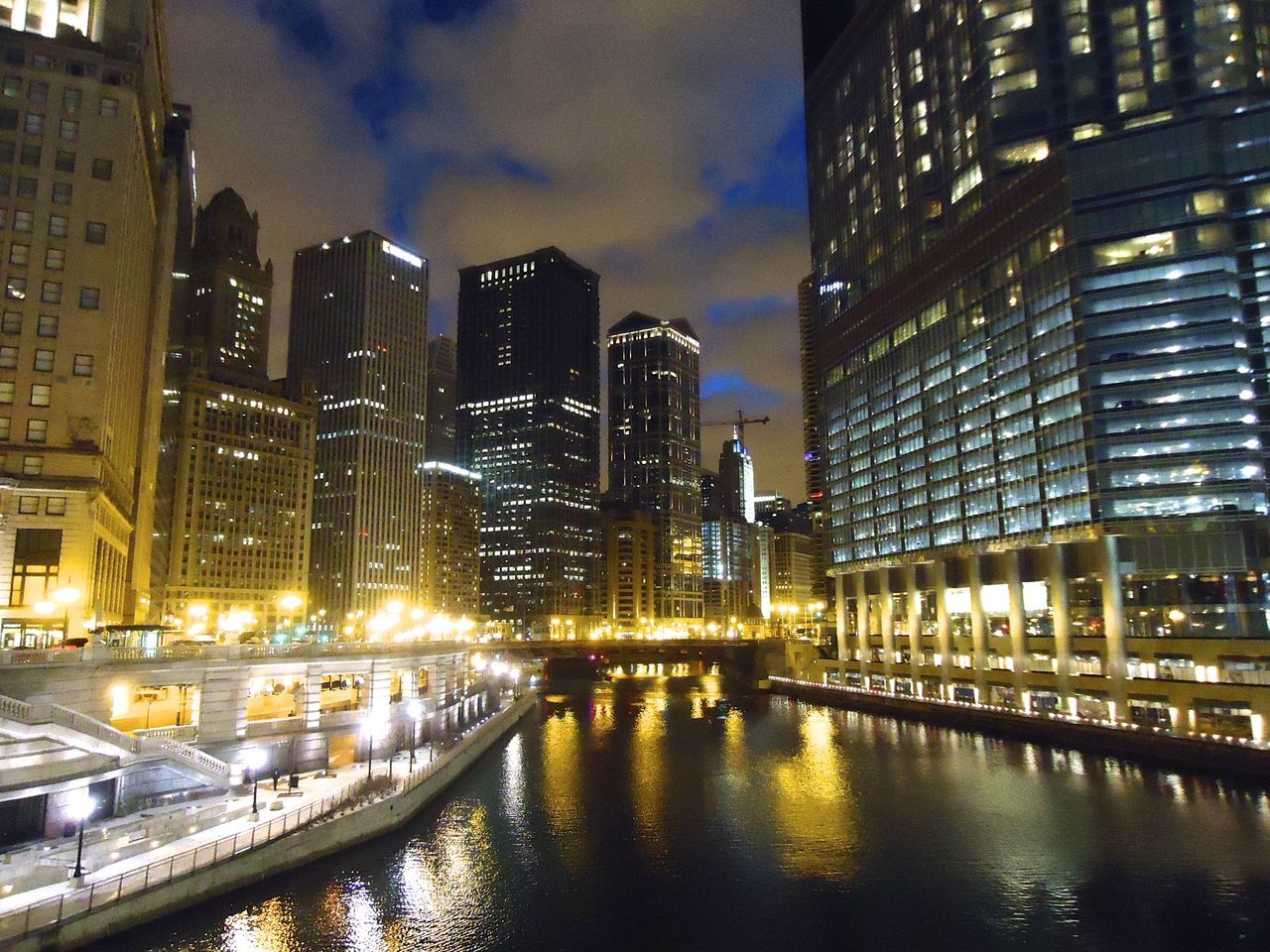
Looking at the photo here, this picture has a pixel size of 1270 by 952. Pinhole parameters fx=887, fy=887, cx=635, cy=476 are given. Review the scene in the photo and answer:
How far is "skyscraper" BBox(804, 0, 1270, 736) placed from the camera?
9194cm

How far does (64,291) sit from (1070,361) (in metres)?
101

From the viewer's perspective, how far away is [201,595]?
655 ft

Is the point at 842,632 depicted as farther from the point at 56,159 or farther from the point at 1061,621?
the point at 56,159

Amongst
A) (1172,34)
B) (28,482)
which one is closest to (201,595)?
(28,482)

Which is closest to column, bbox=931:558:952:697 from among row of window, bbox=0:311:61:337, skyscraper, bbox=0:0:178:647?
skyscraper, bbox=0:0:178:647

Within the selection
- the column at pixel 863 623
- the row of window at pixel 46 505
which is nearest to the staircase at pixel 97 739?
the row of window at pixel 46 505

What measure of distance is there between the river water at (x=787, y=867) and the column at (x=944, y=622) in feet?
145

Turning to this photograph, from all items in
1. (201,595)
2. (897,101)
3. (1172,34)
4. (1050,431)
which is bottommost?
(201,595)

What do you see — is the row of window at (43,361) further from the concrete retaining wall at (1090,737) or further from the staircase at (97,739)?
the concrete retaining wall at (1090,737)

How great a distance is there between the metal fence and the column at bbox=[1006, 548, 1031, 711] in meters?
83.6

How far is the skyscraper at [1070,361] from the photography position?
91.9m

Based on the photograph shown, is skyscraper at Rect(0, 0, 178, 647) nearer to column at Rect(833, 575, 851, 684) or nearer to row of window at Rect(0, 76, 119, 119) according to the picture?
row of window at Rect(0, 76, 119, 119)

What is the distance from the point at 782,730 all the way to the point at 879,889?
61.5m

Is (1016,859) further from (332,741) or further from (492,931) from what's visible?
(332,741)
